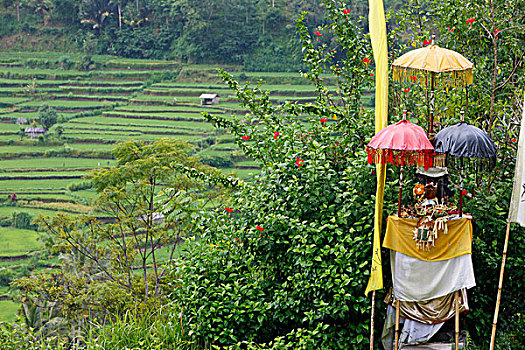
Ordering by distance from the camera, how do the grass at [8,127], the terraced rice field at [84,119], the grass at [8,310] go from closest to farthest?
the grass at [8,310] → the terraced rice field at [84,119] → the grass at [8,127]

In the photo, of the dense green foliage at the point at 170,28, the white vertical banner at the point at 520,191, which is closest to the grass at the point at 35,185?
the dense green foliage at the point at 170,28

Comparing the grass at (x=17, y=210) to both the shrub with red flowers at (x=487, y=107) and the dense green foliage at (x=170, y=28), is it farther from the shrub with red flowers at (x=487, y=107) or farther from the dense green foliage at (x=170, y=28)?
the shrub with red flowers at (x=487, y=107)

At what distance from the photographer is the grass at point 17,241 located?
60.1ft

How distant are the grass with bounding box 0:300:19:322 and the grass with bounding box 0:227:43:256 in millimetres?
2827

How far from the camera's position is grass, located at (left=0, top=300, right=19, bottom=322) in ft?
47.9

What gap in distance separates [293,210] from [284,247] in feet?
0.94

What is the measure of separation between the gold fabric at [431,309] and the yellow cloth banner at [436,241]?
1.07ft

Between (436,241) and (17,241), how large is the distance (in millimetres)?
18686

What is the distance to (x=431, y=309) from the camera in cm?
370

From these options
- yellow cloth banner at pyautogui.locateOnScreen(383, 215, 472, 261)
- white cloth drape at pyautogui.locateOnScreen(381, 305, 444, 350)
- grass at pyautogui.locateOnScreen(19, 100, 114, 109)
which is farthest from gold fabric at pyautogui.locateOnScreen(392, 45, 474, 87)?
grass at pyautogui.locateOnScreen(19, 100, 114, 109)

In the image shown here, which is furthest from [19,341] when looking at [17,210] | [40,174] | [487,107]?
[40,174]

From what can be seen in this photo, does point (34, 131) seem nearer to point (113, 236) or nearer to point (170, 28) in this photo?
point (170, 28)

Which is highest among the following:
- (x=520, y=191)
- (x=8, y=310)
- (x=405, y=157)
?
(x=405, y=157)

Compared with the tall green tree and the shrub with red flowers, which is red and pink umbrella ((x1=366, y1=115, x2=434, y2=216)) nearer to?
the shrub with red flowers
